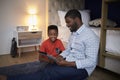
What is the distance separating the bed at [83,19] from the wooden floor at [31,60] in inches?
6.5

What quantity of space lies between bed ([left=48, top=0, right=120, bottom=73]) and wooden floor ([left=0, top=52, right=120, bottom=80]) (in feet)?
0.54

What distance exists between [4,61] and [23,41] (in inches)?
29.6

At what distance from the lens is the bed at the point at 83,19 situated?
238 centimetres

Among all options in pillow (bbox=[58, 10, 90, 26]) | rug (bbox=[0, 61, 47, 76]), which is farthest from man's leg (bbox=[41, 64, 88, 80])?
pillow (bbox=[58, 10, 90, 26])

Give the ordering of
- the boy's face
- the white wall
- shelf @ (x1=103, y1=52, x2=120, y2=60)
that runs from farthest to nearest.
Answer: the white wall, shelf @ (x1=103, y1=52, x2=120, y2=60), the boy's face

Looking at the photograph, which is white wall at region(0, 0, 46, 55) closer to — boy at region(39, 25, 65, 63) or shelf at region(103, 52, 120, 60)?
boy at region(39, 25, 65, 63)

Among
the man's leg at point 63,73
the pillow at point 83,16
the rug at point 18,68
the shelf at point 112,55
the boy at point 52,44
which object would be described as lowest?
the rug at point 18,68

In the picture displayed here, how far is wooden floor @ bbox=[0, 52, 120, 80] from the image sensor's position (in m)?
2.53

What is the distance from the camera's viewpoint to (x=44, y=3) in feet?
13.4

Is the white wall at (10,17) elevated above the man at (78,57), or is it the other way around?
the white wall at (10,17)

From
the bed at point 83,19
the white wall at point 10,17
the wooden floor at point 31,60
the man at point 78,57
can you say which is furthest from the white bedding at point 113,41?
the white wall at point 10,17

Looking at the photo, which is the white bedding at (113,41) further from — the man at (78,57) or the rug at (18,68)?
the rug at (18,68)

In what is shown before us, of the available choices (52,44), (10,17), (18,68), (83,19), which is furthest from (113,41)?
(10,17)

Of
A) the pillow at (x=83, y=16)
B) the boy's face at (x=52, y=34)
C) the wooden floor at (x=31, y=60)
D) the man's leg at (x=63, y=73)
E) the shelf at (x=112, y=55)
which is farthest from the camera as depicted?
the pillow at (x=83, y=16)
